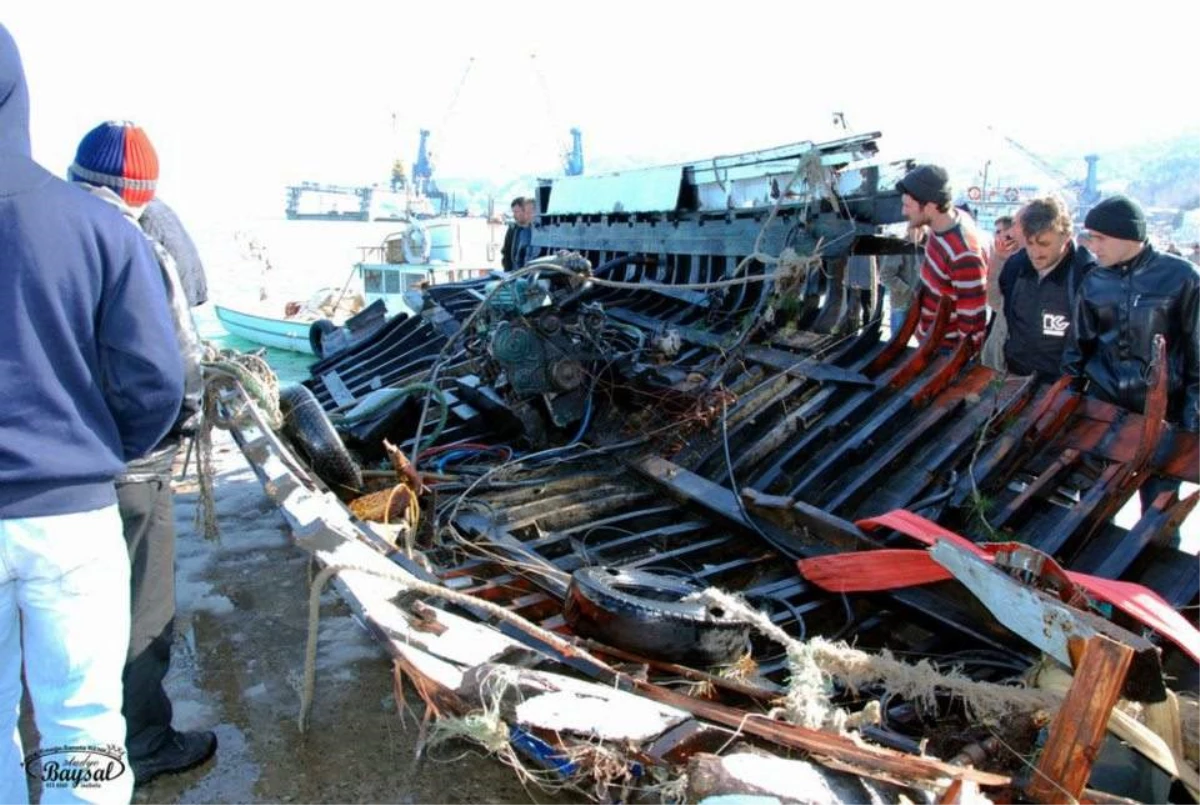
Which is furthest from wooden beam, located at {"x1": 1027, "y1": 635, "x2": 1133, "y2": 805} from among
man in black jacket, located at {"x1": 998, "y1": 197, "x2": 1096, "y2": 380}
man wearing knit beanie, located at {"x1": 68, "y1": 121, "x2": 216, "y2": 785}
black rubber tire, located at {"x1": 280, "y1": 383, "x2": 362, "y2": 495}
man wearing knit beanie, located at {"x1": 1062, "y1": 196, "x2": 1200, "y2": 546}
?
black rubber tire, located at {"x1": 280, "y1": 383, "x2": 362, "y2": 495}

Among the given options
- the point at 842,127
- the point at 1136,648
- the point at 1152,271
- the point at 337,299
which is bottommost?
the point at 337,299

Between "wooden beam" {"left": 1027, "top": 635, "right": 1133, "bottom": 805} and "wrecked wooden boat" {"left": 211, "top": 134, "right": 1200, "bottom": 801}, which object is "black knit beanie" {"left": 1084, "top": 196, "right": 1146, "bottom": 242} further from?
"wooden beam" {"left": 1027, "top": 635, "right": 1133, "bottom": 805}

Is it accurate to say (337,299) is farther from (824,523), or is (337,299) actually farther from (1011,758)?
(1011,758)

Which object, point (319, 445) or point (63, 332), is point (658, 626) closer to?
point (63, 332)

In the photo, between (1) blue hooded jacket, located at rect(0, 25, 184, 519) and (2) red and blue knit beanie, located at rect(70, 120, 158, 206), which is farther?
(2) red and blue knit beanie, located at rect(70, 120, 158, 206)

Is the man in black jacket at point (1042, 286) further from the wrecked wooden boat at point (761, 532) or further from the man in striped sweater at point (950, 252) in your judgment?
the wrecked wooden boat at point (761, 532)

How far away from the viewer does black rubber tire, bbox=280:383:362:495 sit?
A: 5379 mm

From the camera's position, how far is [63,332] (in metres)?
2.07

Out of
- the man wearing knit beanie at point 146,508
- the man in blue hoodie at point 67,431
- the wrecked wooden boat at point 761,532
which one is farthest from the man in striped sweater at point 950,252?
the man in blue hoodie at point 67,431

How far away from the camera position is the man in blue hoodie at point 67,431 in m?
1.99

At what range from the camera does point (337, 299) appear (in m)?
23.2

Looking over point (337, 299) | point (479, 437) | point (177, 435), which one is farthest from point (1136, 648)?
point (337, 299)

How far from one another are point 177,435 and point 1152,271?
4.08m

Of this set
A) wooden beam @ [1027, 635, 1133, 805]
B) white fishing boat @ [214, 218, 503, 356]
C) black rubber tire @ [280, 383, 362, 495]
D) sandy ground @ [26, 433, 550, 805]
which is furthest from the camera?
white fishing boat @ [214, 218, 503, 356]
